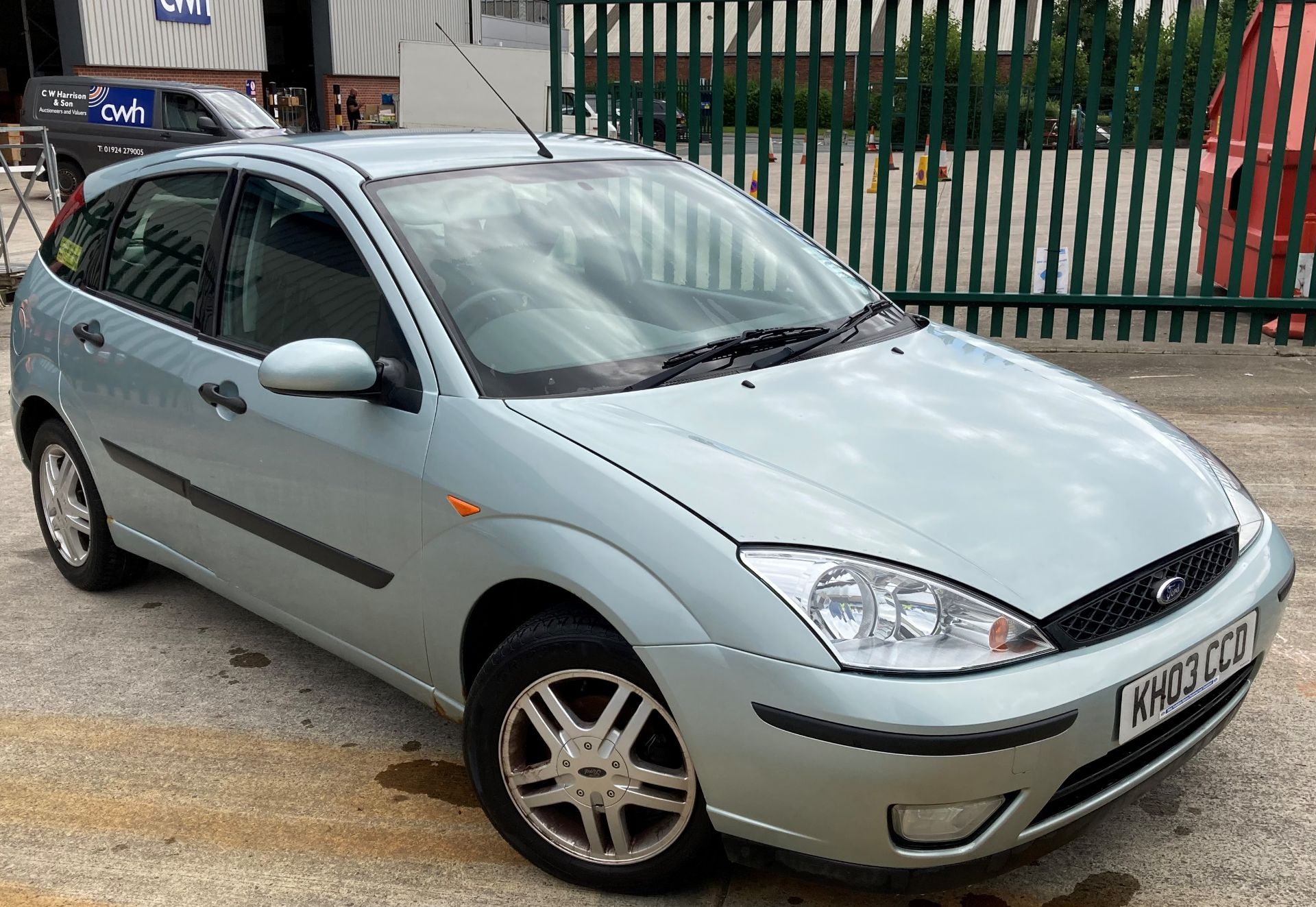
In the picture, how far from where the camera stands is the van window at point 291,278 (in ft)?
9.88

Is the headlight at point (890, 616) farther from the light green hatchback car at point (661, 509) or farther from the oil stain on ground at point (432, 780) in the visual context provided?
the oil stain on ground at point (432, 780)

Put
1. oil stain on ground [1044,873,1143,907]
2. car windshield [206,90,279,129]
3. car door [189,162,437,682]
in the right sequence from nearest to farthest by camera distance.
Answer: oil stain on ground [1044,873,1143,907] < car door [189,162,437,682] < car windshield [206,90,279,129]

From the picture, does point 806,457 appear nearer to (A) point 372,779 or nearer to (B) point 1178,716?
(B) point 1178,716

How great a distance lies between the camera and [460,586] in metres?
2.67

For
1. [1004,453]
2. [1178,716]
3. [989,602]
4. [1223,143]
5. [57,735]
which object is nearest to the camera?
[989,602]

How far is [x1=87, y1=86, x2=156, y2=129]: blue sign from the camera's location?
18547 millimetres

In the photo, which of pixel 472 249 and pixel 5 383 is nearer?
pixel 472 249

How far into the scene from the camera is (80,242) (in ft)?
13.8

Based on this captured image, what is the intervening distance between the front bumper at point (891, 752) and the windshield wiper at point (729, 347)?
0.78 m

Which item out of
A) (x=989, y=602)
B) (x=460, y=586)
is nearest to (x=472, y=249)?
(x=460, y=586)

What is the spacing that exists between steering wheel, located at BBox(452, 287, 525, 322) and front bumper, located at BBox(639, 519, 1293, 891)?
3.39 feet

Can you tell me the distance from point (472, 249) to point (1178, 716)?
6.31ft

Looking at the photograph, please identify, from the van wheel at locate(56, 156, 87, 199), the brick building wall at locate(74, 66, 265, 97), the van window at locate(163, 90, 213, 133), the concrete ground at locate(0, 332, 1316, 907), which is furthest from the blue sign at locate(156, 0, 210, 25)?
the concrete ground at locate(0, 332, 1316, 907)

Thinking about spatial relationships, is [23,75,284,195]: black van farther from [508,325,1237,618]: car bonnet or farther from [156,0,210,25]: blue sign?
[508,325,1237,618]: car bonnet
